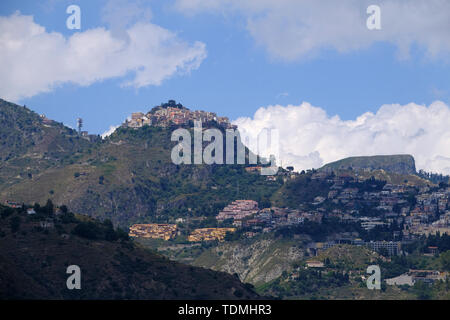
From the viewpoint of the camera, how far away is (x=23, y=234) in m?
176

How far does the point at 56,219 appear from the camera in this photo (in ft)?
615

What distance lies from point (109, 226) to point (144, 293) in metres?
30.1
